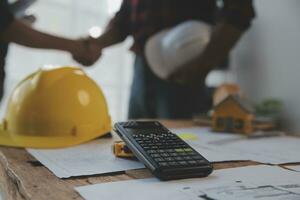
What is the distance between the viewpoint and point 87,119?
0.59 metres

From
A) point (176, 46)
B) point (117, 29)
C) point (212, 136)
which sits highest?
point (117, 29)

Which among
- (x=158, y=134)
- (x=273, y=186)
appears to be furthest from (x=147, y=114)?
(x=273, y=186)

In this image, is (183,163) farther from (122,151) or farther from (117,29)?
(117,29)

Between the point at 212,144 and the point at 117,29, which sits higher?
the point at 117,29

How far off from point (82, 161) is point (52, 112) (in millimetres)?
169

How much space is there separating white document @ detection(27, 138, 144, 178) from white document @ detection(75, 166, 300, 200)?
0.06 m

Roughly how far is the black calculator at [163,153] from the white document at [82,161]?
3cm

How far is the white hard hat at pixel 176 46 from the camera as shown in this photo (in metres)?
0.93

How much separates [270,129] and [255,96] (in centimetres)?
161

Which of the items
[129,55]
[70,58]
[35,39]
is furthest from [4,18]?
[129,55]

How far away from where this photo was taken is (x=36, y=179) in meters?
0.33

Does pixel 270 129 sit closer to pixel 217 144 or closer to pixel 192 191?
pixel 217 144

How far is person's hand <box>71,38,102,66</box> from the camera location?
1184mm

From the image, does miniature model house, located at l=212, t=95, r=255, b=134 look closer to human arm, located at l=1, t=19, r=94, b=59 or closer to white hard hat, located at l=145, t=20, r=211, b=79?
white hard hat, located at l=145, t=20, r=211, b=79
